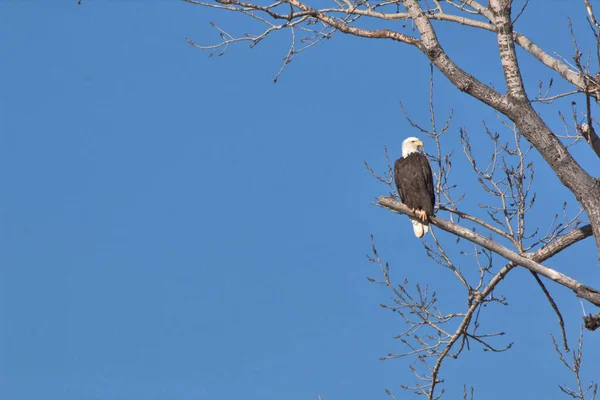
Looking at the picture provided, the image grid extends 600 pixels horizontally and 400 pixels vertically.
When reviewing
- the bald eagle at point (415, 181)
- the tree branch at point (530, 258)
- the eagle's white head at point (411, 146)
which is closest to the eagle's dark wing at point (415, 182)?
the bald eagle at point (415, 181)

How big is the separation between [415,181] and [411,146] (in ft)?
2.26

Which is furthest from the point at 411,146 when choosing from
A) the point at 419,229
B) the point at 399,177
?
the point at 419,229

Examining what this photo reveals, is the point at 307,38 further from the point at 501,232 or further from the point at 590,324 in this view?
the point at 590,324

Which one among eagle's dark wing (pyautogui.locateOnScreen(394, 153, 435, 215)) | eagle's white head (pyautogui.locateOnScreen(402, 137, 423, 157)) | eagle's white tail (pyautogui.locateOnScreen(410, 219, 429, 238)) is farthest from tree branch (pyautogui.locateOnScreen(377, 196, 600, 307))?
eagle's white head (pyautogui.locateOnScreen(402, 137, 423, 157))

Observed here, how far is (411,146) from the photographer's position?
7629 mm

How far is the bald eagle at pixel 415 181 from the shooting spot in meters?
6.71

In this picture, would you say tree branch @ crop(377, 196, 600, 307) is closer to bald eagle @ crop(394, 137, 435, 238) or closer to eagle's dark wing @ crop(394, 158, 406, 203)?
bald eagle @ crop(394, 137, 435, 238)

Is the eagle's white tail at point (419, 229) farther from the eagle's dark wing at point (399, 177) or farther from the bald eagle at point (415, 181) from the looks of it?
the eagle's dark wing at point (399, 177)

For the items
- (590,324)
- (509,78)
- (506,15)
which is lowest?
(590,324)

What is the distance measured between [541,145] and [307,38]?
2.19 m

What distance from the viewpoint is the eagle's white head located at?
24.8ft

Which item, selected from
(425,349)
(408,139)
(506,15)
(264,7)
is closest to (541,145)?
(506,15)

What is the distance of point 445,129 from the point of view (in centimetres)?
554

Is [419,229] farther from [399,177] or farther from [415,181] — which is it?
[399,177]
